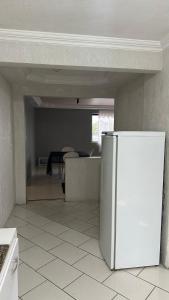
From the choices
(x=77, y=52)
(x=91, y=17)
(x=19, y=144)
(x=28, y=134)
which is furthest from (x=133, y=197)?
(x=28, y=134)

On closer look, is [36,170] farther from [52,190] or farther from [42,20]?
[42,20]

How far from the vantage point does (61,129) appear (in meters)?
8.49

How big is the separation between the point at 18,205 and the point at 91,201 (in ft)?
4.68

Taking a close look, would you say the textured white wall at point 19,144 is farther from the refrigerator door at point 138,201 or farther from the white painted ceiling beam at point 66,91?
the refrigerator door at point 138,201

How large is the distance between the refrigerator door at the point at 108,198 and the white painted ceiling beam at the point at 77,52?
2.54 ft

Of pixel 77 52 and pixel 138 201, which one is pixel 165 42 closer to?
pixel 77 52

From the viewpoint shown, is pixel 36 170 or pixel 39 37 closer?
pixel 39 37

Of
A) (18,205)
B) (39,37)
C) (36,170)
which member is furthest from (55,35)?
(36,170)

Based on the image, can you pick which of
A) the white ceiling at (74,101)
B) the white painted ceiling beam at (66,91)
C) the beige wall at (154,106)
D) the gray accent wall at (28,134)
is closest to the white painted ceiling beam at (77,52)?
the beige wall at (154,106)

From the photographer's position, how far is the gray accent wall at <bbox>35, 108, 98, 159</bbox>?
330 inches

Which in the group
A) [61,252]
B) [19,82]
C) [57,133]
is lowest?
[61,252]

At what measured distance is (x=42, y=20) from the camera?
178 centimetres

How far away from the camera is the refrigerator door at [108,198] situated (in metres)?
2.08

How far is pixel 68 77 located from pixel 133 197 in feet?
7.73
